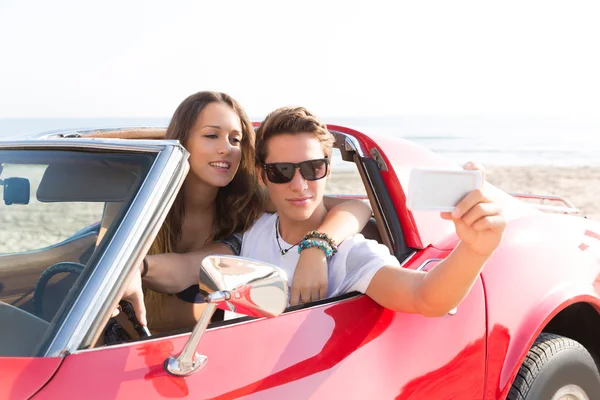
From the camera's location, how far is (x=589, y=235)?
9.28 ft

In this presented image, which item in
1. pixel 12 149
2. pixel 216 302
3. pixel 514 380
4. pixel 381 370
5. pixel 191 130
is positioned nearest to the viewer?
pixel 216 302

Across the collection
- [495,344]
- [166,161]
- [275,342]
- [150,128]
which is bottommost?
[495,344]

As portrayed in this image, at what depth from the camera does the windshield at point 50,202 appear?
5.08ft

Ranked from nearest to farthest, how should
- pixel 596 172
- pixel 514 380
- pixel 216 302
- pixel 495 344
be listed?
pixel 216 302 → pixel 495 344 → pixel 514 380 → pixel 596 172

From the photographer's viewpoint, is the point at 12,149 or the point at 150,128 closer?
the point at 12,149

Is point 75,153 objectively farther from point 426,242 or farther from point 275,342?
point 426,242

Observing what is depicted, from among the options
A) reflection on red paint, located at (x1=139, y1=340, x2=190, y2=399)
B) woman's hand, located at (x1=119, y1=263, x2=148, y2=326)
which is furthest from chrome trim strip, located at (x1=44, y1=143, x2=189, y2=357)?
woman's hand, located at (x1=119, y1=263, x2=148, y2=326)

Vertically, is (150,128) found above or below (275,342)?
above

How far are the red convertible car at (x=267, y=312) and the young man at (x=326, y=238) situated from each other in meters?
0.10

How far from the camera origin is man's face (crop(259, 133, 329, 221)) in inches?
87.1

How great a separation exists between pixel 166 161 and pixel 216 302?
492 millimetres

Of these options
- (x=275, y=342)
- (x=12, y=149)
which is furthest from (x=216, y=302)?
(x=12, y=149)

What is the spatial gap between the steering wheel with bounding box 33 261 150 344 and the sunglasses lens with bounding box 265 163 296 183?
0.60 meters

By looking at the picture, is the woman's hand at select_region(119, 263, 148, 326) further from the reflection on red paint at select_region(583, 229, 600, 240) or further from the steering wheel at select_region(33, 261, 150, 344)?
the reflection on red paint at select_region(583, 229, 600, 240)
